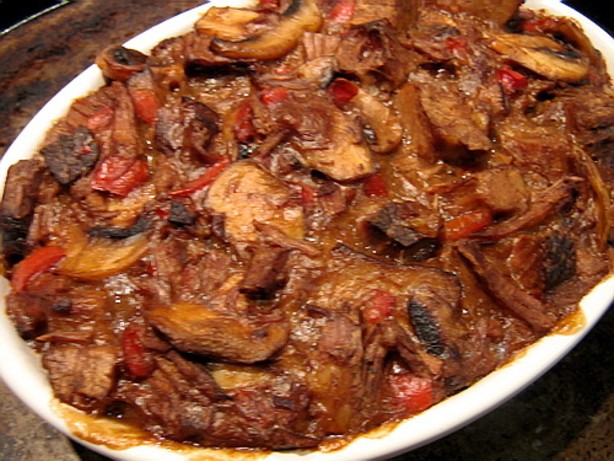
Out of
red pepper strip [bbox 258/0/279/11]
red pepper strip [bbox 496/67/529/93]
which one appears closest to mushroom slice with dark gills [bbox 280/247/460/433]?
red pepper strip [bbox 496/67/529/93]

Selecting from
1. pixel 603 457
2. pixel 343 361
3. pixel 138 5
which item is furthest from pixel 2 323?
pixel 138 5

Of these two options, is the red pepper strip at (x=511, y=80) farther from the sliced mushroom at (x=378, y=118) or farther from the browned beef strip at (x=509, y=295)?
the browned beef strip at (x=509, y=295)

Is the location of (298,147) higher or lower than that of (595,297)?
higher

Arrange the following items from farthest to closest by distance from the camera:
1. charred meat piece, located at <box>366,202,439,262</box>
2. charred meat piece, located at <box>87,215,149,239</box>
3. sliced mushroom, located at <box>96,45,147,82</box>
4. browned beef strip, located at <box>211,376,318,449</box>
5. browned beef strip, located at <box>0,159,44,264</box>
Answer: sliced mushroom, located at <box>96,45,147,82</box> < browned beef strip, located at <box>0,159,44,264</box> < charred meat piece, located at <box>87,215,149,239</box> < charred meat piece, located at <box>366,202,439,262</box> < browned beef strip, located at <box>211,376,318,449</box>

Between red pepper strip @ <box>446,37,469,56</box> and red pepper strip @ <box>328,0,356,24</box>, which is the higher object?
red pepper strip @ <box>446,37,469,56</box>

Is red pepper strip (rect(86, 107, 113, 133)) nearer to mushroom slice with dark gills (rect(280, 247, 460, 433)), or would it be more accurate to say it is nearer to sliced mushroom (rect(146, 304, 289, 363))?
sliced mushroom (rect(146, 304, 289, 363))

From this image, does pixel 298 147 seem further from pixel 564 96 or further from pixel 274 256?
pixel 564 96

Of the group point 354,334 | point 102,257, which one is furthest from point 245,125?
point 354,334
